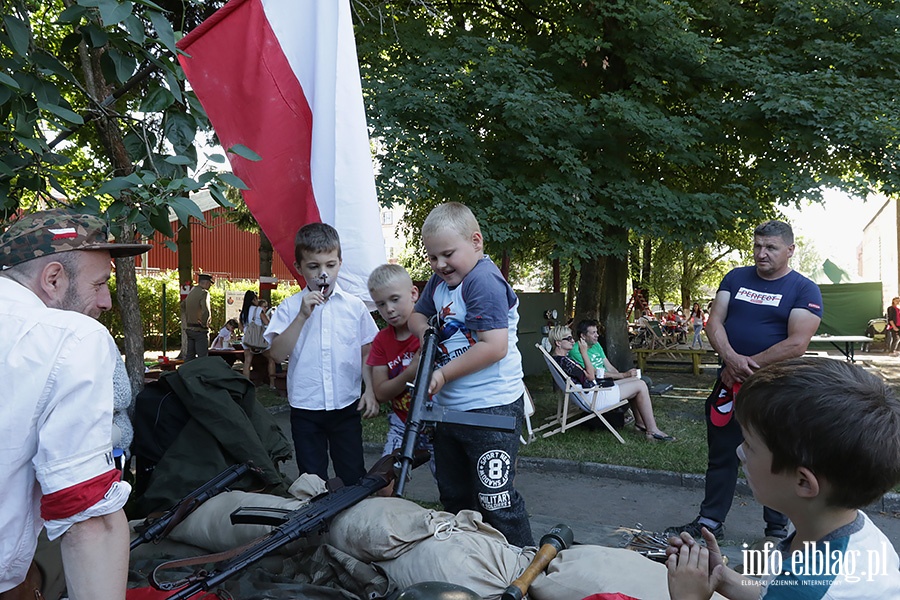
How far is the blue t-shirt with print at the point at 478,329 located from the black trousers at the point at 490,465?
7cm

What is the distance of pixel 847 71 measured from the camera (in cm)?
955

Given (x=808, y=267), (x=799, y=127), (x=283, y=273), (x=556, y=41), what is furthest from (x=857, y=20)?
(x=808, y=267)

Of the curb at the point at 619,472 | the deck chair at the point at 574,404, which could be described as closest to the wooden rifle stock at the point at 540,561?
the curb at the point at 619,472

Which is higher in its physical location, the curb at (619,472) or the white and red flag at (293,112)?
the white and red flag at (293,112)

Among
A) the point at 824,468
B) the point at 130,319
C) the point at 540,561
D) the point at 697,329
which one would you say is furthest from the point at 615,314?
the point at 824,468

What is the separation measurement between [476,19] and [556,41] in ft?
4.93

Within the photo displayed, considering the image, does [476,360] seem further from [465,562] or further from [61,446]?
[61,446]

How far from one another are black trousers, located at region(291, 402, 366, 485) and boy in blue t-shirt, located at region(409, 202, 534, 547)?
83 centimetres

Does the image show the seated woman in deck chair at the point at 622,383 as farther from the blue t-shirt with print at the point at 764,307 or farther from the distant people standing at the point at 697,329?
the distant people standing at the point at 697,329

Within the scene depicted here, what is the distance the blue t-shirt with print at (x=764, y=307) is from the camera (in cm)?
411

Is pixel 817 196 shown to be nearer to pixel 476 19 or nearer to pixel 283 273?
pixel 476 19

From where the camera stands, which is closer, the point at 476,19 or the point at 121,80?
the point at 121,80

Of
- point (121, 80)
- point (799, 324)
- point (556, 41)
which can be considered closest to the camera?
point (121, 80)

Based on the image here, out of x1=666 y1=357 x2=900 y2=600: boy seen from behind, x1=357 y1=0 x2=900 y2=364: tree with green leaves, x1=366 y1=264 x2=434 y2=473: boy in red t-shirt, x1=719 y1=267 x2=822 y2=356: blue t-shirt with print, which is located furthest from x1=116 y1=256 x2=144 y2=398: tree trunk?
x1=666 y1=357 x2=900 y2=600: boy seen from behind
